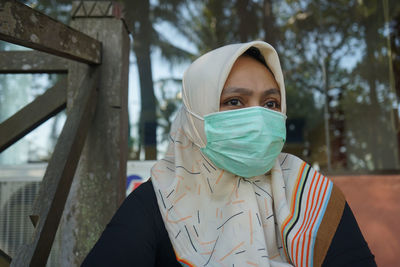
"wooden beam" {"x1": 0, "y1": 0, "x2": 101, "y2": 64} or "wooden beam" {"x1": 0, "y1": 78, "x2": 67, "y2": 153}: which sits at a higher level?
"wooden beam" {"x1": 0, "y1": 0, "x2": 101, "y2": 64}

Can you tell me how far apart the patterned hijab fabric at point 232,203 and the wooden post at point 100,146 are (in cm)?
37

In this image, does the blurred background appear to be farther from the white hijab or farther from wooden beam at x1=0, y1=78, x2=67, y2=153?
the white hijab

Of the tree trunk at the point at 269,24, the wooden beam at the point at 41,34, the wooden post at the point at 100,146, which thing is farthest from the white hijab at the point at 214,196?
the tree trunk at the point at 269,24

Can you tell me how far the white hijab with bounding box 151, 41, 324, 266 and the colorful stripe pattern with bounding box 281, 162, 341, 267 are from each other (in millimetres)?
31

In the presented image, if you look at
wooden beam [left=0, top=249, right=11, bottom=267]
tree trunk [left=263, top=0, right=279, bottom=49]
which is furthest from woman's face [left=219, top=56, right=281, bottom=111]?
tree trunk [left=263, top=0, right=279, bottom=49]

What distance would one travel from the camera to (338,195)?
5.19 feet

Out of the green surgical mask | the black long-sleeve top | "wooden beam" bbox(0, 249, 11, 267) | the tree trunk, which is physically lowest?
"wooden beam" bbox(0, 249, 11, 267)

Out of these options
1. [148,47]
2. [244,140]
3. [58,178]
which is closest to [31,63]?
[58,178]

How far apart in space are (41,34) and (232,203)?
103 centimetres

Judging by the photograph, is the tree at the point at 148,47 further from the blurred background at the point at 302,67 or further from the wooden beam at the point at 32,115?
the wooden beam at the point at 32,115

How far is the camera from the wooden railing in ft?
5.30

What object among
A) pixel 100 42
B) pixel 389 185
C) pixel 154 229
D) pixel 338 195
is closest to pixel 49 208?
pixel 154 229

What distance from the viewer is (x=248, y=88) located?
1.66 metres

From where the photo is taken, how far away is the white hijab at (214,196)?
1.46 m
